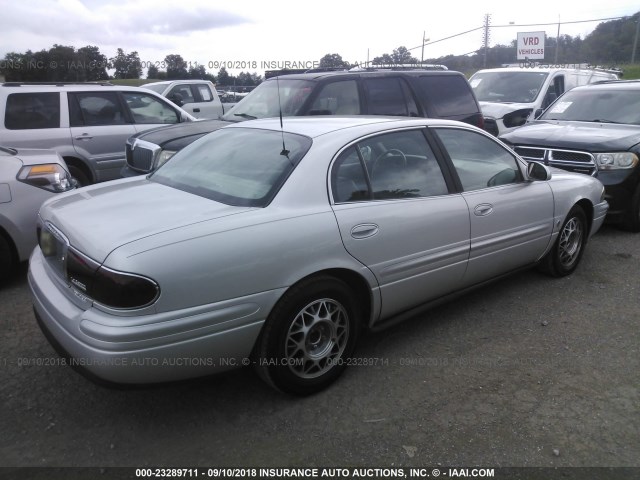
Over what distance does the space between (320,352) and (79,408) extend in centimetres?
138

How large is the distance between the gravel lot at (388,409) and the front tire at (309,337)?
0.15 meters

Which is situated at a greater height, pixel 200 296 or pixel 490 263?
pixel 200 296

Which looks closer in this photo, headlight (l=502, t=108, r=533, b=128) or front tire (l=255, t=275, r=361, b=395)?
front tire (l=255, t=275, r=361, b=395)

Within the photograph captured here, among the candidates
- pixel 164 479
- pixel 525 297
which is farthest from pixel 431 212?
pixel 164 479

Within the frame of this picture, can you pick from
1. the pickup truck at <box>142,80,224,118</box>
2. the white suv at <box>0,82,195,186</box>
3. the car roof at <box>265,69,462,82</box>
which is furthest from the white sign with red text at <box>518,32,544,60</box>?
the white suv at <box>0,82,195,186</box>

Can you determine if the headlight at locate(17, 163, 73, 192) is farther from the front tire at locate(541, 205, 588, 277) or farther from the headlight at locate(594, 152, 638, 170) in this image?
the headlight at locate(594, 152, 638, 170)

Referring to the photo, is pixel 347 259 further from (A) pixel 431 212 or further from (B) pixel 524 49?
(B) pixel 524 49

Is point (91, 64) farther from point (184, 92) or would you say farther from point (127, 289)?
point (127, 289)

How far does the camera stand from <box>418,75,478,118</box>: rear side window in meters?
7.24

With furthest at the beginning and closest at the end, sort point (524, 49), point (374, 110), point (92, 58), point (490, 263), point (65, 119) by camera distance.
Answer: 1. point (524, 49)
2. point (92, 58)
3. point (65, 119)
4. point (374, 110)
5. point (490, 263)

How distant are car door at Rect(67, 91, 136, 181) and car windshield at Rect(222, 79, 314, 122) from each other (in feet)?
5.43

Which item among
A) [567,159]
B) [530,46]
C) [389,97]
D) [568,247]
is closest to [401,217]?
[568,247]

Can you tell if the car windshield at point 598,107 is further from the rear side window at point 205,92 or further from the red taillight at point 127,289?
the rear side window at point 205,92

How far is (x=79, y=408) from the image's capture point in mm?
2988
